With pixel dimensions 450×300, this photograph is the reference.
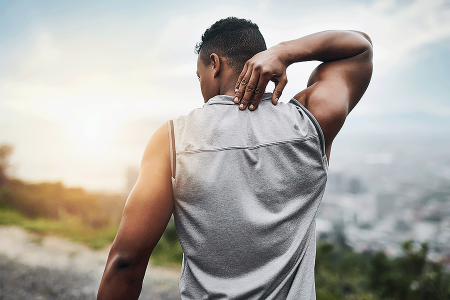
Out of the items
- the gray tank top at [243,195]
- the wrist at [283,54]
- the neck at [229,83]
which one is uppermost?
the wrist at [283,54]

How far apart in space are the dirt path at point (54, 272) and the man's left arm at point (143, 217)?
3547 millimetres

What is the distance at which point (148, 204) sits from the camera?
3.69 feet

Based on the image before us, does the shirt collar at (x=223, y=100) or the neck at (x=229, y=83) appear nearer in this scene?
the shirt collar at (x=223, y=100)

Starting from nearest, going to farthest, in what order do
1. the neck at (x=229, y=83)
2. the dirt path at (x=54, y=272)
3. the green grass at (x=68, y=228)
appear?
the neck at (x=229, y=83), the dirt path at (x=54, y=272), the green grass at (x=68, y=228)

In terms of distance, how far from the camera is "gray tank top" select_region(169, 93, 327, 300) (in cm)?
107

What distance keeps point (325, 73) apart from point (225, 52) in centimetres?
49

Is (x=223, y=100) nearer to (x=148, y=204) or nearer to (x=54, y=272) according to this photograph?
(x=148, y=204)

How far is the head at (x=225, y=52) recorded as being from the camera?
1348 mm

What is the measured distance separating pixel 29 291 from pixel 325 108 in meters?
4.91

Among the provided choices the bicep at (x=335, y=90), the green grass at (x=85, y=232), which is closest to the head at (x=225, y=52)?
the bicep at (x=335, y=90)

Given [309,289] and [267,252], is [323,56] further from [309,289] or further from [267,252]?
[309,289]

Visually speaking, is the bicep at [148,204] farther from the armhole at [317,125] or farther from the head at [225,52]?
the armhole at [317,125]

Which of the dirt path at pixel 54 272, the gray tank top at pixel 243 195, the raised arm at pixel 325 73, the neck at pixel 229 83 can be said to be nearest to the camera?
the gray tank top at pixel 243 195

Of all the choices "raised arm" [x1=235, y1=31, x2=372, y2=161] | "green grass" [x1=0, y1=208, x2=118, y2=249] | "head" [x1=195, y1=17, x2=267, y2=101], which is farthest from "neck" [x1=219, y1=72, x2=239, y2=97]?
"green grass" [x1=0, y1=208, x2=118, y2=249]
